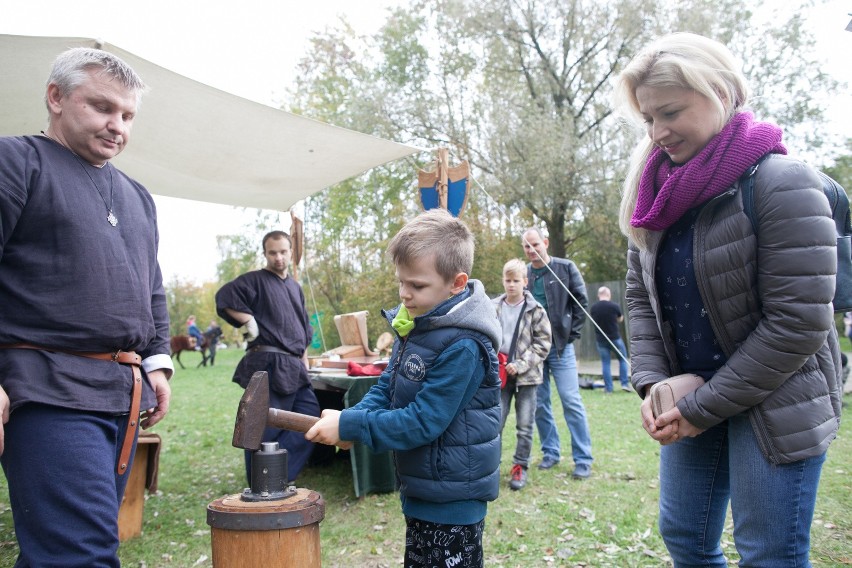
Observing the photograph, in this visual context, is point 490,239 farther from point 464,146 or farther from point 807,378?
point 807,378

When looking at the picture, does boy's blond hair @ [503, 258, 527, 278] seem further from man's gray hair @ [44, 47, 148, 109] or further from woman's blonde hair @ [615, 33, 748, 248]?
man's gray hair @ [44, 47, 148, 109]

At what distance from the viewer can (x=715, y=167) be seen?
5.66 ft

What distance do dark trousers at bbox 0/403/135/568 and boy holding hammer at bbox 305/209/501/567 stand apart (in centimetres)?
63

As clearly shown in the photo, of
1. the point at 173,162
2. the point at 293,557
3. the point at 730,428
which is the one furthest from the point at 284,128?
the point at 730,428

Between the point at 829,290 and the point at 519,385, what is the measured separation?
3.64 meters

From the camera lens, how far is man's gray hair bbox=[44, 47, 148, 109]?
2.09 meters

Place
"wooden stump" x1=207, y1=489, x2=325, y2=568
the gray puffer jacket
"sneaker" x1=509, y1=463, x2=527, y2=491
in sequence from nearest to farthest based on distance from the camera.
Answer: the gray puffer jacket → "wooden stump" x1=207, y1=489, x2=325, y2=568 → "sneaker" x1=509, y1=463, x2=527, y2=491

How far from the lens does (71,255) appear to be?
6.57ft

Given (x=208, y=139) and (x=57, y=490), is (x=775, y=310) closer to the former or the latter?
(x=57, y=490)

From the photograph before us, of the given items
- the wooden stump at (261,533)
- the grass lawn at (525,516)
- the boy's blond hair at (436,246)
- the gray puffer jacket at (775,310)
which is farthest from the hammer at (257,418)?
the grass lawn at (525,516)

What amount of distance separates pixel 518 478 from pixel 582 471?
1.91 feet

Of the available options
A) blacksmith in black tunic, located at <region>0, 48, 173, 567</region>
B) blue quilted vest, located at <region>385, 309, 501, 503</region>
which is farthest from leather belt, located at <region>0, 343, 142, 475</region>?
blue quilted vest, located at <region>385, 309, 501, 503</region>

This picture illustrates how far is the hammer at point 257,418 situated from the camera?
203 centimetres

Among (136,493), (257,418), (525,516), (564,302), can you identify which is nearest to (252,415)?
(257,418)
